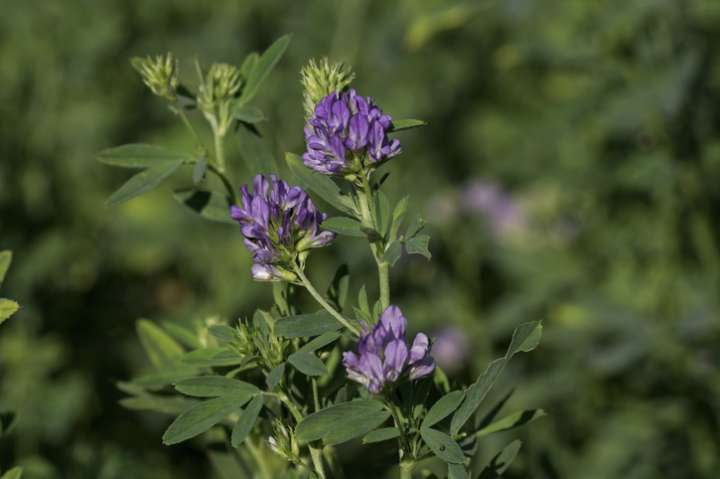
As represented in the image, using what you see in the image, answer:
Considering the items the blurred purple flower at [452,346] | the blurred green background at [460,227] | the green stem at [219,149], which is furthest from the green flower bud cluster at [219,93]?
the blurred purple flower at [452,346]

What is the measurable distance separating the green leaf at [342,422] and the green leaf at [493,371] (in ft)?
0.30

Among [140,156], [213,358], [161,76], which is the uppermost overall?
[161,76]

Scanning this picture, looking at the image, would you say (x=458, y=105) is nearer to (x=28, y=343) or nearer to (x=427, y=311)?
(x=427, y=311)

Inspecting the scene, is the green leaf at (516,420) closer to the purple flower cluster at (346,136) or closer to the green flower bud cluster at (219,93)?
the purple flower cluster at (346,136)

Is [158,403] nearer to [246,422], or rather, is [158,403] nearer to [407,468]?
[246,422]

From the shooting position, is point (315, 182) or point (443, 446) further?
point (315, 182)

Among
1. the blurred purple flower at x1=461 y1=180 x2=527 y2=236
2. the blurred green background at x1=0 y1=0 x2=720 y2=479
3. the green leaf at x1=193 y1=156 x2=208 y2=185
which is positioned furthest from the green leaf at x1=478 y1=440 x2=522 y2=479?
the blurred purple flower at x1=461 y1=180 x2=527 y2=236

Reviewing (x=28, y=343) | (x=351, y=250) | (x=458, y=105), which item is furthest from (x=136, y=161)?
(x=458, y=105)

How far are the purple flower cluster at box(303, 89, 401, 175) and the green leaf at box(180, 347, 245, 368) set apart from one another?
0.26m

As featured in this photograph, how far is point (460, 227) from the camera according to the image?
10.6 ft

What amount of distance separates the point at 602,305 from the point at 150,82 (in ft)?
5.81

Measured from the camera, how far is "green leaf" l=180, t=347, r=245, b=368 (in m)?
1.16

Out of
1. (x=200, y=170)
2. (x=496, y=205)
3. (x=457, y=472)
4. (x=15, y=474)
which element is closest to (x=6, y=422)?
(x=15, y=474)

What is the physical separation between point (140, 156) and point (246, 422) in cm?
45
